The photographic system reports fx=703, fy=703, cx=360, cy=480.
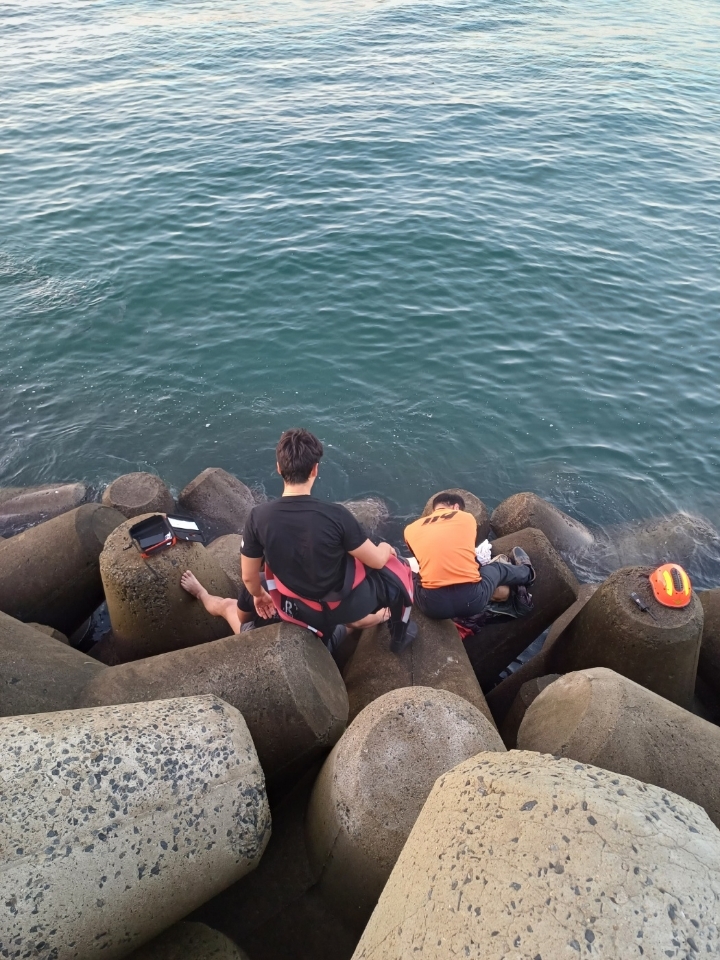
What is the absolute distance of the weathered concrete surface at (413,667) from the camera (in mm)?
5273

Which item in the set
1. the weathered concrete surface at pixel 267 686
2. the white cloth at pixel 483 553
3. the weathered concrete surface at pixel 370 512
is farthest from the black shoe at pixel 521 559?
the weathered concrete surface at pixel 267 686

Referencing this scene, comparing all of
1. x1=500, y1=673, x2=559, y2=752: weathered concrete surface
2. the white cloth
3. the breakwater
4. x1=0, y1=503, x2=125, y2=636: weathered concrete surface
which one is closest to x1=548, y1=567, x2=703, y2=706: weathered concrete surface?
the breakwater

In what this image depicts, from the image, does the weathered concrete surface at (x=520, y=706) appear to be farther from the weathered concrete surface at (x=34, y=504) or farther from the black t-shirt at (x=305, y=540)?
the weathered concrete surface at (x=34, y=504)

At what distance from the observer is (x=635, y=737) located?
13.6 feet

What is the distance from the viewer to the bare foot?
224 inches

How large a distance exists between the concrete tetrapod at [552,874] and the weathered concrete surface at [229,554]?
174 inches

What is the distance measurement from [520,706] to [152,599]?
308 centimetres

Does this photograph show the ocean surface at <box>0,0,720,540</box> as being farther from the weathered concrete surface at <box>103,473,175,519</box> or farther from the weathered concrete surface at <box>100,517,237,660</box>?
the weathered concrete surface at <box>100,517,237,660</box>

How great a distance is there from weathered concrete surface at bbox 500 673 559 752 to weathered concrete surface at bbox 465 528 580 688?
96 cm

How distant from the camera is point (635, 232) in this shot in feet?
54.9

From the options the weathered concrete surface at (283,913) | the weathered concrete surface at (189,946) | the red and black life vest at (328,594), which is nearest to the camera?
the weathered concrete surface at (189,946)

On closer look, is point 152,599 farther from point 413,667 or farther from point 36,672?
point 413,667

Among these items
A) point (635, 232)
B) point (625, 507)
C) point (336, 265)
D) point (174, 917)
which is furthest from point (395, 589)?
point (635, 232)

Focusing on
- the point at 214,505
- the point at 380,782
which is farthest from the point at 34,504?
the point at 380,782
